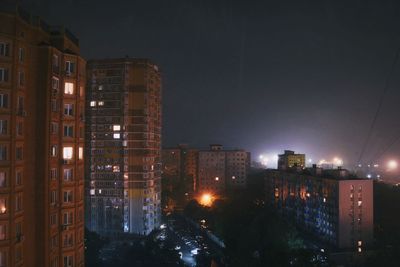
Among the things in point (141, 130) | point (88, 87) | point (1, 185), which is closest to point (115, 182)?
point (141, 130)

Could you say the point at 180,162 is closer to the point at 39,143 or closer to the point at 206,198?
the point at 206,198

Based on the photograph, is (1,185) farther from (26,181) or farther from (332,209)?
→ (332,209)

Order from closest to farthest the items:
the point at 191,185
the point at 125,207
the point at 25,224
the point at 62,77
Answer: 1. the point at 25,224
2. the point at 62,77
3. the point at 125,207
4. the point at 191,185

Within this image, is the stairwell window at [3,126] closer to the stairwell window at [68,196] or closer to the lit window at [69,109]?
the lit window at [69,109]

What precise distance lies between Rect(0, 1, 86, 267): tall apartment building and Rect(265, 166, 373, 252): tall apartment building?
26974 mm

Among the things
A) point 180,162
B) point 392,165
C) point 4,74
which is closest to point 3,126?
point 4,74

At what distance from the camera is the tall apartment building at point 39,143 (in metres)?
8.74

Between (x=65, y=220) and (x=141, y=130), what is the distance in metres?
27.2

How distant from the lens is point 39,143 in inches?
388

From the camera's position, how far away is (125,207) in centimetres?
3709

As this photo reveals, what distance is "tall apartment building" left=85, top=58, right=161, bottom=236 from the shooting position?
3719cm

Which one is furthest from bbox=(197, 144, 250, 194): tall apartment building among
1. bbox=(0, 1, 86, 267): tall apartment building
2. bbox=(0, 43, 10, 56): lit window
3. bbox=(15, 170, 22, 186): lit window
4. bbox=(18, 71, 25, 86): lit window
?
bbox=(0, 43, 10, 56): lit window

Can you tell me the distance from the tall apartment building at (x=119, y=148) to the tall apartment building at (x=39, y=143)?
26.0 metres

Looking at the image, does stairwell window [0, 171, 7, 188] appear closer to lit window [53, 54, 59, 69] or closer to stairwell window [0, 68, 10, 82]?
stairwell window [0, 68, 10, 82]
